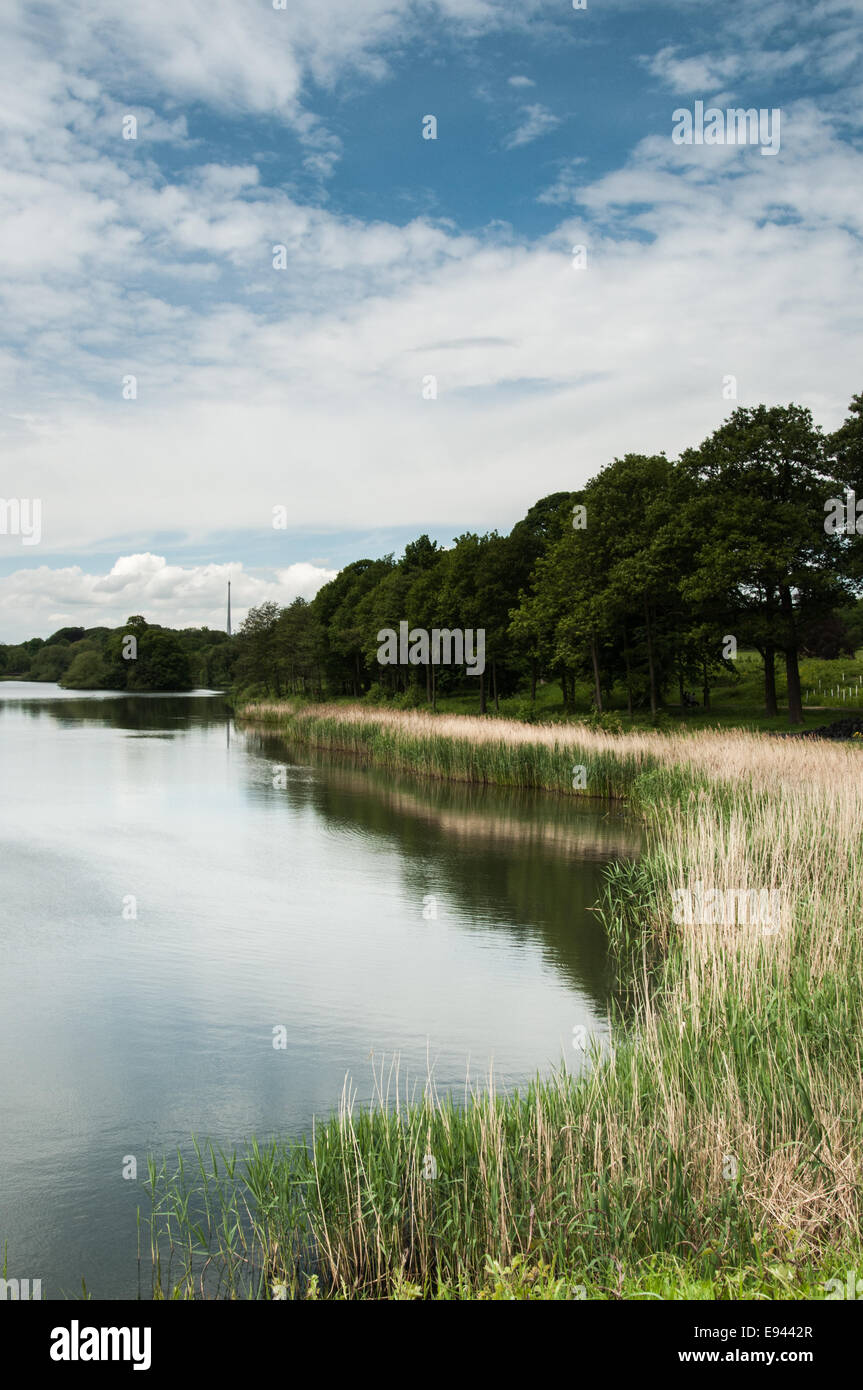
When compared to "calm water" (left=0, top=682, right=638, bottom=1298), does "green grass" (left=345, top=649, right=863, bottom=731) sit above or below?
above

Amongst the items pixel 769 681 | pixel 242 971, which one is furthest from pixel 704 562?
pixel 242 971

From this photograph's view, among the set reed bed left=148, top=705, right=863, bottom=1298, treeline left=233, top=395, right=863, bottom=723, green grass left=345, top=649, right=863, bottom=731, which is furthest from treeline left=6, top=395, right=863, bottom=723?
reed bed left=148, top=705, right=863, bottom=1298

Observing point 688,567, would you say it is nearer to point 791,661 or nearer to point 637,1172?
point 791,661

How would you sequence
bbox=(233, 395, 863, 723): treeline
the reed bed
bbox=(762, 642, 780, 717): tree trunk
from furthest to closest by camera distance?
bbox=(762, 642, 780, 717): tree trunk, bbox=(233, 395, 863, 723): treeline, the reed bed

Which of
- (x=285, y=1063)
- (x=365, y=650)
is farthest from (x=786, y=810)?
(x=365, y=650)

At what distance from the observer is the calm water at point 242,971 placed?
6492 mm

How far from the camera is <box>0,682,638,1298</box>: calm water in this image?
21.3 feet

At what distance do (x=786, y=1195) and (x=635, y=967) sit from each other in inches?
248

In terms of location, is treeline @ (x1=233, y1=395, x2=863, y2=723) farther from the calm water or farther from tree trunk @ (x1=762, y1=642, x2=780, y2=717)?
the calm water

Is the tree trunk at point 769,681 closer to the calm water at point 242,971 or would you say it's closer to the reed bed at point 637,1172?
the calm water at point 242,971

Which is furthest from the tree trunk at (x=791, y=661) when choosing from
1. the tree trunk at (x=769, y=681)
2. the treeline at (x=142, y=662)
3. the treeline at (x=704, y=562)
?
the treeline at (x=142, y=662)
